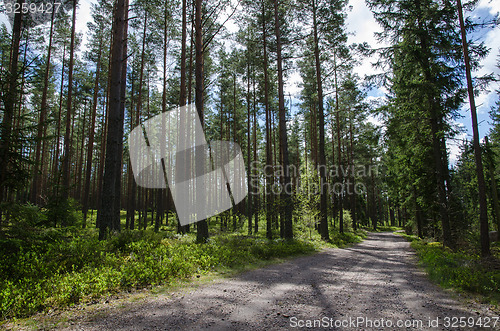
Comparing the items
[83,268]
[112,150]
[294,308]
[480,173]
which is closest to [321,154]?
[480,173]

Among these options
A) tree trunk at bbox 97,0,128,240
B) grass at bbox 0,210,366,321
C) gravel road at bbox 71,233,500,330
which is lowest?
gravel road at bbox 71,233,500,330

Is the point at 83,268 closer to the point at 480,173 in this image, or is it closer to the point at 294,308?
the point at 294,308

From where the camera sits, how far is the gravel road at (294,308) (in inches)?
142

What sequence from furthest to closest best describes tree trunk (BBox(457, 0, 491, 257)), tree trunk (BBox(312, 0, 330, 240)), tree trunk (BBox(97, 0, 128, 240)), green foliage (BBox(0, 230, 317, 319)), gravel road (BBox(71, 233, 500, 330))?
tree trunk (BBox(312, 0, 330, 240)) → tree trunk (BBox(457, 0, 491, 257)) → tree trunk (BBox(97, 0, 128, 240)) → green foliage (BBox(0, 230, 317, 319)) → gravel road (BBox(71, 233, 500, 330))

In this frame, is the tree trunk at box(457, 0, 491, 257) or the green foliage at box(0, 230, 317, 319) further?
the tree trunk at box(457, 0, 491, 257)

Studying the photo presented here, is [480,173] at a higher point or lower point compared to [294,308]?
higher

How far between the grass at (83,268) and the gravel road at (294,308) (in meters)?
0.90

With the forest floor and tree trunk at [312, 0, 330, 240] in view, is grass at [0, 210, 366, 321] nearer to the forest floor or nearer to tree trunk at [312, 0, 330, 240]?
the forest floor

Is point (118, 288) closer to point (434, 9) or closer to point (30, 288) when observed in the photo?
point (30, 288)

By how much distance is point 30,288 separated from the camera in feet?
13.8

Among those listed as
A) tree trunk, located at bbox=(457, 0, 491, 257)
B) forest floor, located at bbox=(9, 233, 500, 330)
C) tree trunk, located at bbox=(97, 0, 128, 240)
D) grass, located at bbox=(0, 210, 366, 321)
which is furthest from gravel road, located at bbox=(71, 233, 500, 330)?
tree trunk, located at bbox=(457, 0, 491, 257)

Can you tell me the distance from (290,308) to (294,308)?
0.22 feet

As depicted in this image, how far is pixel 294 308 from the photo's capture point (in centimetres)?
426

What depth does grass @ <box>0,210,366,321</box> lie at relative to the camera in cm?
407
